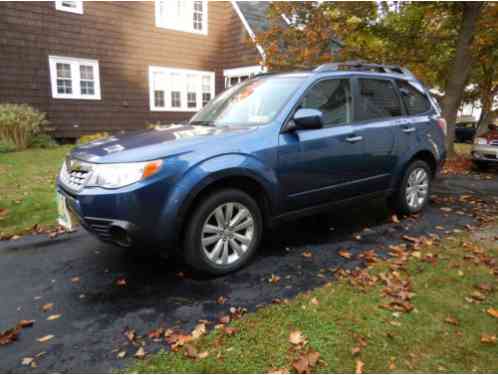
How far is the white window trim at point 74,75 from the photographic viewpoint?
13.0 metres

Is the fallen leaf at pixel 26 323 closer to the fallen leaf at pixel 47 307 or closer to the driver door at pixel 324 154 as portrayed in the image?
the fallen leaf at pixel 47 307

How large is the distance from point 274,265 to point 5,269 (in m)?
2.70

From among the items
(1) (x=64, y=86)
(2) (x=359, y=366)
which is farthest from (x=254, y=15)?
(2) (x=359, y=366)

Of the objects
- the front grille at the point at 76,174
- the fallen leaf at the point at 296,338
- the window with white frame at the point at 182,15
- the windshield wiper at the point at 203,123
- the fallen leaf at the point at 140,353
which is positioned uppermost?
the window with white frame at the point at 182,15

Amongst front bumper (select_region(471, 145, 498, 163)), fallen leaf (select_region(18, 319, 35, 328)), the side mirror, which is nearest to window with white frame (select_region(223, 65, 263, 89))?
front bumper (select_region(471, 145, 498, 163))

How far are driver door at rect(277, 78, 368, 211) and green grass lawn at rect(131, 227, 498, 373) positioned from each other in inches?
39.1

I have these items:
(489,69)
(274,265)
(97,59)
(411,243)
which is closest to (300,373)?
(274,265)

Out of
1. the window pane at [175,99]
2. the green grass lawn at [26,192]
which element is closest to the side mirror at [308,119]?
the green grass lawn at [26,192]

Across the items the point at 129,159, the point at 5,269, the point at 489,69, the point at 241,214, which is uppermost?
the point at 489,69

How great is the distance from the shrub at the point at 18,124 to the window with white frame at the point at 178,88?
15.6 feet

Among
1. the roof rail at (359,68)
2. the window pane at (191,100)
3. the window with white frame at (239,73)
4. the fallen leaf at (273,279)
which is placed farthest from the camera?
the window pane at (191,100)

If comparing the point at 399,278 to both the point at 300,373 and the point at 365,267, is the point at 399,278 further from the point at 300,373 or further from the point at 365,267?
the point at 300,373

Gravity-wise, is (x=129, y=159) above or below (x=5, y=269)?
above

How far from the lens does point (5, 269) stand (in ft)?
12.4
